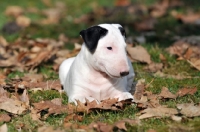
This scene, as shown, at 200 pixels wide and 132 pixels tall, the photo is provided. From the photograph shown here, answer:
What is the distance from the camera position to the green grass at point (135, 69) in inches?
189

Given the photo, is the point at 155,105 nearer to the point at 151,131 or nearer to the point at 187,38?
the point at 151,131

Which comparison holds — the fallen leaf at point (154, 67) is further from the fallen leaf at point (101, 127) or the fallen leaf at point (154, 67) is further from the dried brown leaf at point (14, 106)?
the fallen leaf at point (101, 127)

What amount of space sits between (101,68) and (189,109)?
103 cm

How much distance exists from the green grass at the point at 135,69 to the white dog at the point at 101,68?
0.32m

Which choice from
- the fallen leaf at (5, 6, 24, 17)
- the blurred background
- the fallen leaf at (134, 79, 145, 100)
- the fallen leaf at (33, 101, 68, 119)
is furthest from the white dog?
the fallen leaf at (5, 6, 24, 17)

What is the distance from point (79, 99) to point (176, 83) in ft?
4.53

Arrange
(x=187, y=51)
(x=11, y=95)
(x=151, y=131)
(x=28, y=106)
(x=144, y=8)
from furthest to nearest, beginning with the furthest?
(x=144, y=8) → (x=187, y=51) → (x=11, y=95) → (x=28, y=106) → (x=151, y=131)

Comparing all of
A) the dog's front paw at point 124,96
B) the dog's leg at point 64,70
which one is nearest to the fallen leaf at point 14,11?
the dog's leg at point 64,70

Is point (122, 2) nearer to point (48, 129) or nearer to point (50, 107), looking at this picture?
point (50, 107)

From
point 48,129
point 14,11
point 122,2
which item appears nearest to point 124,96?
point 48,129

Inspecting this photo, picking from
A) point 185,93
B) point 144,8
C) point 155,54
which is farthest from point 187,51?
point 144,8

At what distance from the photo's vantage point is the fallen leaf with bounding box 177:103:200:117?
189 inches

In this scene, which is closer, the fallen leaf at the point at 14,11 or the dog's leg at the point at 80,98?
the dog's leg at the point at 80,98

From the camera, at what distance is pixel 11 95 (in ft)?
19.7
